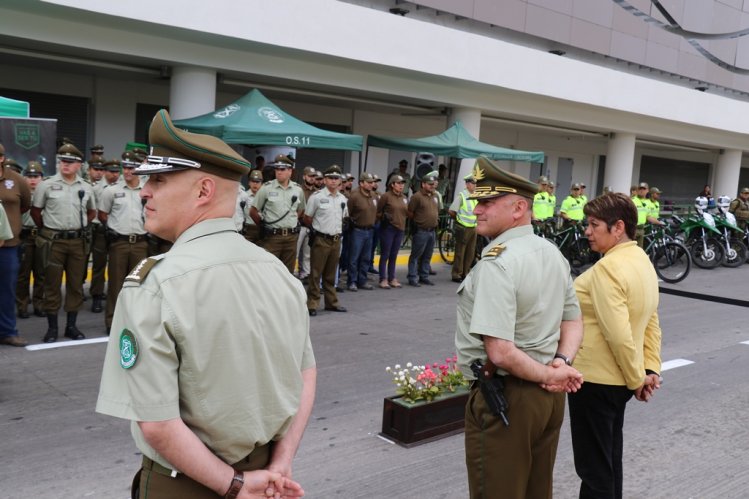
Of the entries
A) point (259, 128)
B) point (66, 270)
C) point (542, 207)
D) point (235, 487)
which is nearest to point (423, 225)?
point (259, 128)

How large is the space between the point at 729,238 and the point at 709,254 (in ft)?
3.39

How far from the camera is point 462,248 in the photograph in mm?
12828

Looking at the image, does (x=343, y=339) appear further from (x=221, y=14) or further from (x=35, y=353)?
(x=221, y=14)

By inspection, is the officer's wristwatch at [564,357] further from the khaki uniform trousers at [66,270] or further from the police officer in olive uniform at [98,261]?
the police officer in olive uniform at [98,261]

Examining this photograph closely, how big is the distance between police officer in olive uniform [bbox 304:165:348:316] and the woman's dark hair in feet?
20.7

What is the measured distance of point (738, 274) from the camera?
16188mm

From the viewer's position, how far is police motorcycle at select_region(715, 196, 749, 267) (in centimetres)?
1695

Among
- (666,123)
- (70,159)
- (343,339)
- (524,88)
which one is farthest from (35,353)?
(666,123)

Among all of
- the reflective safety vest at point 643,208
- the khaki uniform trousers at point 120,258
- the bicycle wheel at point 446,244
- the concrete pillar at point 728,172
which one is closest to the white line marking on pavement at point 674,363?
the khaki uniform trousers at point 120,258

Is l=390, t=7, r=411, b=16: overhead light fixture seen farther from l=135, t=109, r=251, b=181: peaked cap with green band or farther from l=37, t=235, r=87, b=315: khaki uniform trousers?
l=135, t=109, r=251, b=181: peaked cap with green band

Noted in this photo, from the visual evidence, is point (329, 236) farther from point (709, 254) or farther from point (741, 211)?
point (741, 211)

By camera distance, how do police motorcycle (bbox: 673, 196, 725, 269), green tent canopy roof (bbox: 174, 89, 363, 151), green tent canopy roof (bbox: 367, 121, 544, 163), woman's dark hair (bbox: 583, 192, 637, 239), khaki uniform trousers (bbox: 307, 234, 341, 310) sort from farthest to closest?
police motorcycle (bbox: 673, 196, 725, 269), green tent canopy roof (bbox: 367, 121, 544, 163), green tent canopy roof (bbox: 174, 89, 363, 151), khaki uniform trousers (bbox: 307, 234, 341, 310), woman's dark hair (bbox: 583, 192, 637, 239)

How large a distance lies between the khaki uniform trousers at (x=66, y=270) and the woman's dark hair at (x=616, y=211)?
19.7 feet

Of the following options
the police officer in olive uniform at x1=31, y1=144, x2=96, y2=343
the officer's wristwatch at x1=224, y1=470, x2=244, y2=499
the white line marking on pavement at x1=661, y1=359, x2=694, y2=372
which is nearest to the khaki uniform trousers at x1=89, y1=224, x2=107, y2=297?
the police officer in olive uniform at x1=31, y1=144, x2=96, y2=343
